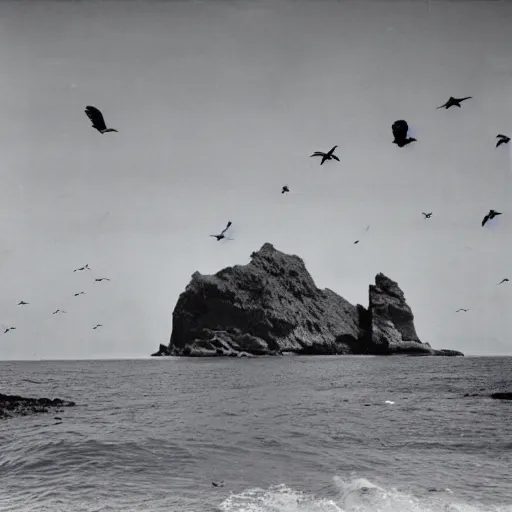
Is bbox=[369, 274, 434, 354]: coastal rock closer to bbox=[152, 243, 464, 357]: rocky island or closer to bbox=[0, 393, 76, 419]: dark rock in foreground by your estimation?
bbox=[152, 243, 464, 357]: rocky island

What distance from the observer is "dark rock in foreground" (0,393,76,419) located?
26.3 m

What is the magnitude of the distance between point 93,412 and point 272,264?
139 meters

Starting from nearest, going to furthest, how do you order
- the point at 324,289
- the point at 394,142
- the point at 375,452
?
the point at 394,142 → the point at 375,452 → the point at 324,289

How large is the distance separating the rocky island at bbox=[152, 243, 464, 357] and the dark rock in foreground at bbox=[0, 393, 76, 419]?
107m

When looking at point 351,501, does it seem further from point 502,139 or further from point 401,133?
point 502,139

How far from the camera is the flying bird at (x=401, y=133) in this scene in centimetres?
1091

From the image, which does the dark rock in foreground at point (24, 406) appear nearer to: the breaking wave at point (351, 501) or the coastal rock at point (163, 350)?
the breaking wave at point (351, 501)

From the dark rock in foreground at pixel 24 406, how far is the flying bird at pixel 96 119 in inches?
802

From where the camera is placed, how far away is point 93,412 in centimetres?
2753

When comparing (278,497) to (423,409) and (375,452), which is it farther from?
(423,409)

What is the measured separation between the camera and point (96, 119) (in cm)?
1028

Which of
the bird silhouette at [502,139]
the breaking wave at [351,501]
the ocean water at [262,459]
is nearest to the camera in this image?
the breaking wave at [351,501]

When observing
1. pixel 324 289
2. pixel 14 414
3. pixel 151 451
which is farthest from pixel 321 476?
pixel 324 289

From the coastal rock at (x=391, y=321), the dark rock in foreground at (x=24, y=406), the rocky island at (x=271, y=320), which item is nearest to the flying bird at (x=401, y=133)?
the dark rock in foreground at (x=24, y=406)
